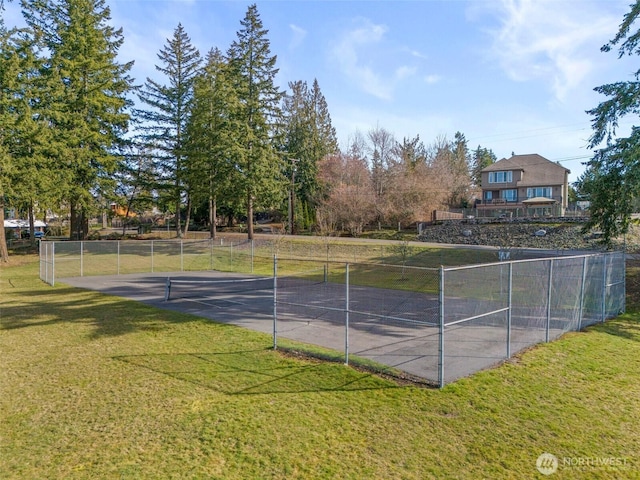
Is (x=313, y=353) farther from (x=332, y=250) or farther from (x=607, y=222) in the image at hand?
(x=332, y=250)

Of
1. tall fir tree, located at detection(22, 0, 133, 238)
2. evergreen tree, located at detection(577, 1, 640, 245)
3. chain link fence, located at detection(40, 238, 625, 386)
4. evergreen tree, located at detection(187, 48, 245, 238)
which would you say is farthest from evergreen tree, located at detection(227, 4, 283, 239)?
evergreen tree, located at detection(577, 1, 640, 245)

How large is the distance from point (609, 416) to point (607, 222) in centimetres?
1194

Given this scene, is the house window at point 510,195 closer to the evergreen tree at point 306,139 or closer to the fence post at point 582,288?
the evergreen tree at point 306,139

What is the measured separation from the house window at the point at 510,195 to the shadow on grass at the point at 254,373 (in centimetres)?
5242

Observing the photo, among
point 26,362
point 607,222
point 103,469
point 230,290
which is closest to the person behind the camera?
point 103,469

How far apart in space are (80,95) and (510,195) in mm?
49684

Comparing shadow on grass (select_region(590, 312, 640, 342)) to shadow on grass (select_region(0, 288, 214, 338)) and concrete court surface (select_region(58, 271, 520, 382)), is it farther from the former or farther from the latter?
shadow on grass (select_region(0, 288, 214, 338))

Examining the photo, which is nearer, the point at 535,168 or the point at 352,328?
the point at 352,328

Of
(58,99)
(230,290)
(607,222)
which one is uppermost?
(58,99)

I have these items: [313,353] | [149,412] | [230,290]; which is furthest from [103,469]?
[230,290]

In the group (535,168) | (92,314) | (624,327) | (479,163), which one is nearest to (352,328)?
(624,327)

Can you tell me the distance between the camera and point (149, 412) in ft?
18.5

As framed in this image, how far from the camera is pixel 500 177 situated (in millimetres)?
54625

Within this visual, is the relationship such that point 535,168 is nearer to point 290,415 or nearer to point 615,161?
point 615,161
